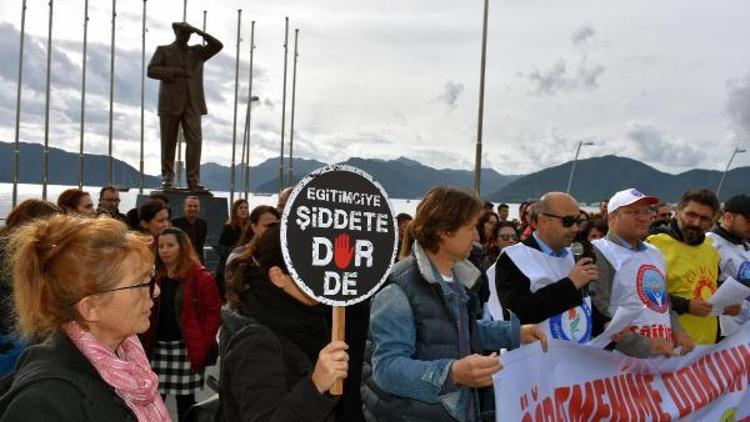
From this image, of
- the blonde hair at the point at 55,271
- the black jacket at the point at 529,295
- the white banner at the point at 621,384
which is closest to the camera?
the blonde hair at the point at 55,271

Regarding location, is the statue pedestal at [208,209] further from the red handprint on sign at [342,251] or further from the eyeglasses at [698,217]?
the red handprint on sign at [342,251]

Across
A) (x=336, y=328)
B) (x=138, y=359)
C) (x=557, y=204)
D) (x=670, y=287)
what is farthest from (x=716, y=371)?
(x=138, y=359)

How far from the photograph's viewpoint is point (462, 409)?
8.85ft

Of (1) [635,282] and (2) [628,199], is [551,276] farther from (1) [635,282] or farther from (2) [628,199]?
(2) [628,199]

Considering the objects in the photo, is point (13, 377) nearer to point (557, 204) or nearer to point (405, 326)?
point (405, 326)

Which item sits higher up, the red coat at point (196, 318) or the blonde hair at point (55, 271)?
the blonde hair at point (55, 271)

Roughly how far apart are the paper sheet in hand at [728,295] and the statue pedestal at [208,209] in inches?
367

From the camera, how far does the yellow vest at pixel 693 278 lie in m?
4.75

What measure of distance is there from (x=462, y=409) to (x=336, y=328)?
0.75 meters

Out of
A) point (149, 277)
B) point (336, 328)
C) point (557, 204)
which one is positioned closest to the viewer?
point (149, 277)

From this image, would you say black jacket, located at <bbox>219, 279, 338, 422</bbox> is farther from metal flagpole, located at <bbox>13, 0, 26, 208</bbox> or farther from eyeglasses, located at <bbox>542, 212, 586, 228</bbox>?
metal flagpole, located at <bbox>13, 0, 26, 208</bbox>

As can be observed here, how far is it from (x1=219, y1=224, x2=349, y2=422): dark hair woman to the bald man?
1.57 meters

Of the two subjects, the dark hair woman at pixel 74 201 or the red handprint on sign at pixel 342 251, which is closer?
the red handprint on sign at pixel 342 251

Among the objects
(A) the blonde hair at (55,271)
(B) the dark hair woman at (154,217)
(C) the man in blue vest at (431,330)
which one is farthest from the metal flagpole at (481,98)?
(A) the blonde hair at (55,271)
